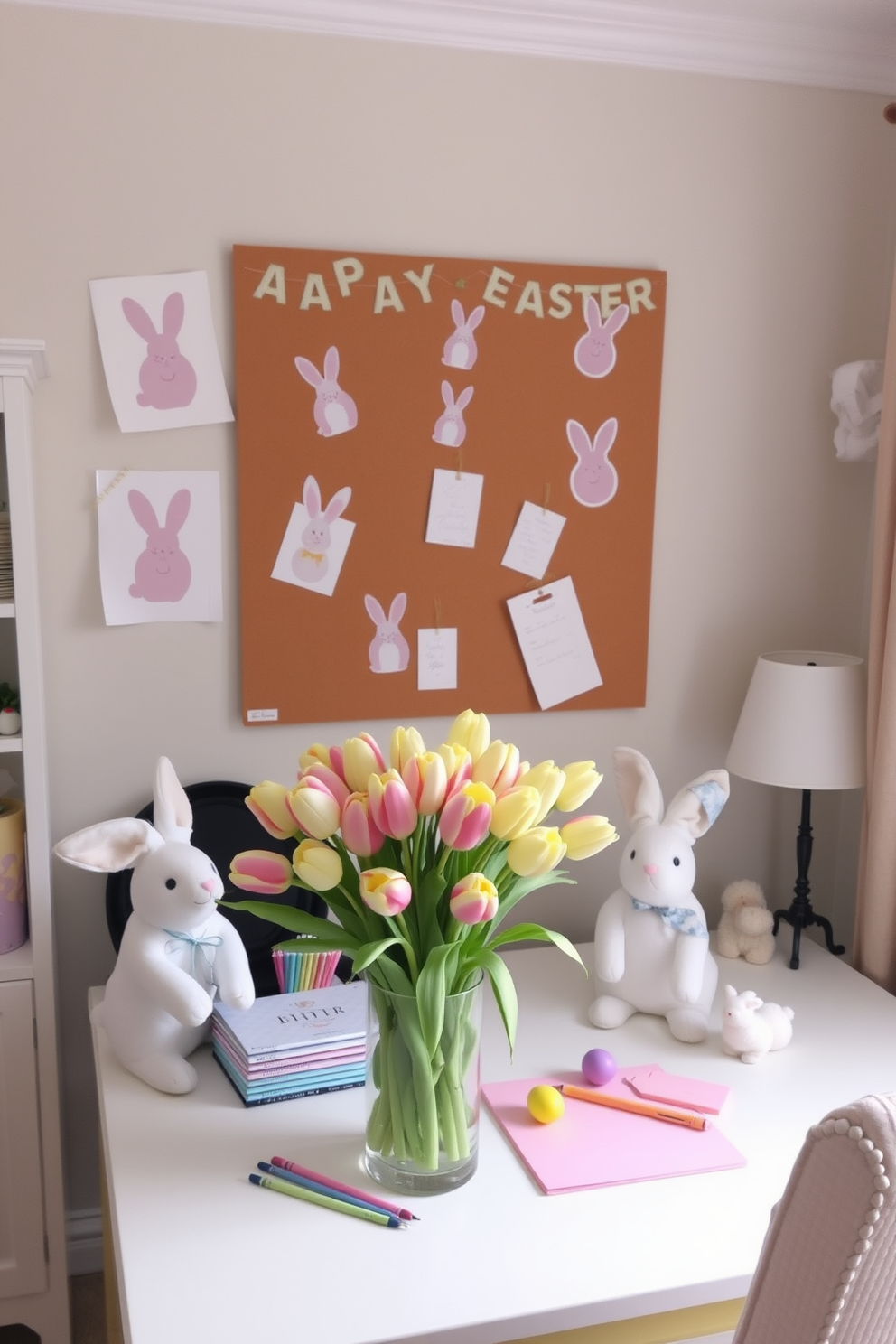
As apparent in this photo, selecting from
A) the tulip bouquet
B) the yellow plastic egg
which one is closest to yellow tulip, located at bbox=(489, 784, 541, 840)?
the tulip bouquet

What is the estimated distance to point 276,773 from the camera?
2102 mm

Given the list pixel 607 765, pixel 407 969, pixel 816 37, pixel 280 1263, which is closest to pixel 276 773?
pixel 607 765

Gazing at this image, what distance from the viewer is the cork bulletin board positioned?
1.98m

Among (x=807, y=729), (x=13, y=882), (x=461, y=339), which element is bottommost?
(x=13, y=882)

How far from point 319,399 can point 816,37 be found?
111 cm

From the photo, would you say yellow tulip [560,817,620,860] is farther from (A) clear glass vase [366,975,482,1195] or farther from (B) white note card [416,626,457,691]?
(B) white note card [416,626,457,691]

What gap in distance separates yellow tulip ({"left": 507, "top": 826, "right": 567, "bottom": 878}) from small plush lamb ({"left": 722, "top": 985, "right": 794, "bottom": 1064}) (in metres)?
0.59

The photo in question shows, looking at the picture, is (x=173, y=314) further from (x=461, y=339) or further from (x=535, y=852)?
(x=535, y=852)

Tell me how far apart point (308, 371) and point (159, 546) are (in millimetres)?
384

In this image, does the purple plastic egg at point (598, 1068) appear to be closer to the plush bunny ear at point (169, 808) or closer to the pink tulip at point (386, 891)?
the pink tulip at point (386, 891)

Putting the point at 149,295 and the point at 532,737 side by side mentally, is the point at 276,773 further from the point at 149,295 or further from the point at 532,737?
the point at 149,295

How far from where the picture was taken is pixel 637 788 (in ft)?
6.37

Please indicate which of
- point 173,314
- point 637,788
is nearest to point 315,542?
point 173,314

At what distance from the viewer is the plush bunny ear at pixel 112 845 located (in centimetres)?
161
